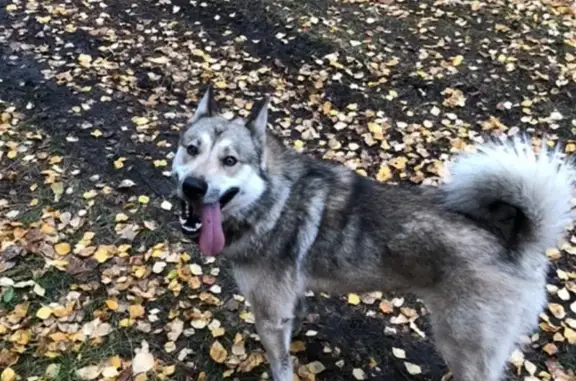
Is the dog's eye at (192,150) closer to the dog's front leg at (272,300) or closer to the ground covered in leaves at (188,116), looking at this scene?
the dog's front leg at (272,300)

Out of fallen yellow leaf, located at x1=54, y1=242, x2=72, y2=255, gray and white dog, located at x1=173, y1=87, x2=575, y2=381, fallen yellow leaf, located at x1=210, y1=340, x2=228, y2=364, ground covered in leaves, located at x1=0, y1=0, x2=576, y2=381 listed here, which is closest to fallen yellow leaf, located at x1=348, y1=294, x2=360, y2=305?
ground covered in leaves, located at x1=0, y1=0, x2=576, y2=381

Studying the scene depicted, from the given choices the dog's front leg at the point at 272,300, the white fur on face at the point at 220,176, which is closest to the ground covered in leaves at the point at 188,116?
the dog's front leg at the point at 272,300

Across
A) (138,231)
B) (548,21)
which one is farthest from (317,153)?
(548,21)

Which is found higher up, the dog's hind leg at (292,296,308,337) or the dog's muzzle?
the dog's muzzle

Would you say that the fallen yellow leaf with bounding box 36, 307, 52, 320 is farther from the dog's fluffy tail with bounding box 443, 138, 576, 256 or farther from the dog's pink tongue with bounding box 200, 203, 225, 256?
the dog's fluffy tail with bounding box 443, 138, 576, 256

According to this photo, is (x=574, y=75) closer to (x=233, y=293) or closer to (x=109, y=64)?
(x=233, y=293)

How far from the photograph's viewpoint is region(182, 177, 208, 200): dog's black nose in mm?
3354

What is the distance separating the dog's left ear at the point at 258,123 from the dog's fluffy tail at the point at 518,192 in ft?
4.17

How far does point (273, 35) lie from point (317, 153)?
9.24ft

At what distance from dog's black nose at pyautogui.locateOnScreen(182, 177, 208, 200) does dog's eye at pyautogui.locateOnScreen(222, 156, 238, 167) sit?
24 centimetres

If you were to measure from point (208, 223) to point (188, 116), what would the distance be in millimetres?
3897

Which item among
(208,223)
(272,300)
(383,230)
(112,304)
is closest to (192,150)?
(208,223)

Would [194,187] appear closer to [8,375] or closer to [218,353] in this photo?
[218,353]

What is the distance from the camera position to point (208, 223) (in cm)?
345
